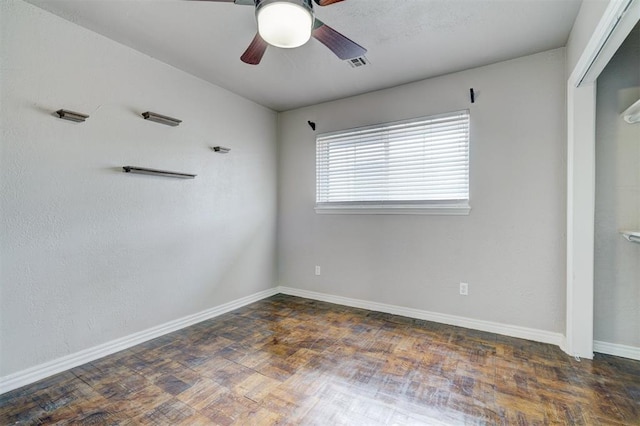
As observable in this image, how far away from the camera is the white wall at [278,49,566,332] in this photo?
268 cm

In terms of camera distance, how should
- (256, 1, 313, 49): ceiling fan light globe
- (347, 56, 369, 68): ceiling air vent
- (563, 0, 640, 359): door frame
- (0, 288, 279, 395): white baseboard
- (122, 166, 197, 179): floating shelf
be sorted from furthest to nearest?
(347, 56, 369, 68): ceiling air vent
(122, 166, 197, 179): floating shelf
(563, 0, 640, 359): door frame
(0, 288, 279, 395): white baseboard
(256, 1, 313, 49): ceiling fan light globe

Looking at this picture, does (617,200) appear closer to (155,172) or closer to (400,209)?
(400,209)

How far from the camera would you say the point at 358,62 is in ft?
9.46

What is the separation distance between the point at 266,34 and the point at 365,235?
2515 millimetres

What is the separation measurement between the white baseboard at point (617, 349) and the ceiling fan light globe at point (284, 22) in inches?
129

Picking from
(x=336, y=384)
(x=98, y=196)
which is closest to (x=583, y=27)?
(x=336, y=384)

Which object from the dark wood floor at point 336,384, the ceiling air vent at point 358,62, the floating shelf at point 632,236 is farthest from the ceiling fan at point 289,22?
the floating shelf at point 632,236

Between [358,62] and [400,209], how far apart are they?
5.29 ft

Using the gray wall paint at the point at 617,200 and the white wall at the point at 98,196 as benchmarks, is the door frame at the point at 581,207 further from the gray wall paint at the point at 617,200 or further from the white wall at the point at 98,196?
the white wall at the point at 98,196

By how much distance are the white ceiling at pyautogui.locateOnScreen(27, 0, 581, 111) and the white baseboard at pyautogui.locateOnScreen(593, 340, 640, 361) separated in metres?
2.56

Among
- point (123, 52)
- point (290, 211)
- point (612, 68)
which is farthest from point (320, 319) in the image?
point (612, 68)

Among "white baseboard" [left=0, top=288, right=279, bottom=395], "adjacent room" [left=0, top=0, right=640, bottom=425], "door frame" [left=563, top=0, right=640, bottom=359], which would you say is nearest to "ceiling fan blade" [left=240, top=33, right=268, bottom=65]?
"adjacent room" [left=0, top=0, right=640, bottom=425]

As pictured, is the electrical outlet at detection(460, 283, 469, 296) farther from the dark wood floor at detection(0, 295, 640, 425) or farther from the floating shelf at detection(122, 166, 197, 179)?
the floating shelf at detection(122, 166, 197, 179)

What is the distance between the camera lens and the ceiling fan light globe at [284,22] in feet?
4.99
